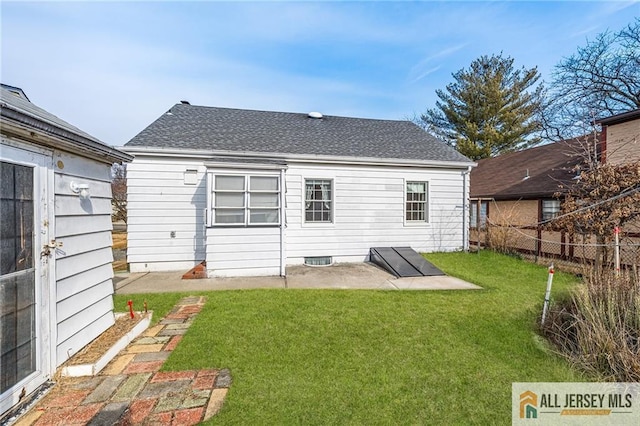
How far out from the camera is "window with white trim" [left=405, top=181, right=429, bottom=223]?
963cm

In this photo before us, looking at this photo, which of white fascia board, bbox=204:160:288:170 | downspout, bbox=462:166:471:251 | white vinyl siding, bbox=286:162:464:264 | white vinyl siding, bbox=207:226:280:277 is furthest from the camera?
downspout, bbox=462:166:471:251

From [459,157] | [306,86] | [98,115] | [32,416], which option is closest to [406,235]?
[459,157]

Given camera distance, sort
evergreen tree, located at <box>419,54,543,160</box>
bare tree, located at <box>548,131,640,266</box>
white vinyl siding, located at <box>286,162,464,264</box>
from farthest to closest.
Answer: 1. evergreen tree, located at <box>419,54,543,160</box>
2. white vinyl siding, located at <box>286,162,464,264</box>
3. bare tree, located at <box>548,131,640,266</box>

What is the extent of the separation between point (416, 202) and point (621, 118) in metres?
6.06

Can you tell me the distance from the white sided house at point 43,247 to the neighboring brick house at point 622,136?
11.3 meters

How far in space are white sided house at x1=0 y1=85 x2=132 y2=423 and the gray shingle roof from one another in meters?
5.22

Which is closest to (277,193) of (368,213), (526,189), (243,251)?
(243,251)

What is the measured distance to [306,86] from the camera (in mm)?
15586

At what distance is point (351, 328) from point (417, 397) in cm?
155

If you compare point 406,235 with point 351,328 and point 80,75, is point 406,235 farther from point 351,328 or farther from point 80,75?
point 80,75

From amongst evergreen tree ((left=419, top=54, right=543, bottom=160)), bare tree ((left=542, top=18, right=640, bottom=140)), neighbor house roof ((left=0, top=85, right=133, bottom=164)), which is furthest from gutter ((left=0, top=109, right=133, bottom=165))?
evergreen tree ((left=419, top=54, right=543, bottom=160))

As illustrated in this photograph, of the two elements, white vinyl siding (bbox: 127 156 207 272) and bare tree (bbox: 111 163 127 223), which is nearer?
white vinyl siding (bbox: 127 156 207 272)

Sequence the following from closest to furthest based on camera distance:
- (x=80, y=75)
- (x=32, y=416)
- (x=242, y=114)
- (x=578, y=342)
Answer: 1. (x=32, y=416)
2. (x=578, y=342)
3. (x=80, y=75)
4. (x=242, y=114)

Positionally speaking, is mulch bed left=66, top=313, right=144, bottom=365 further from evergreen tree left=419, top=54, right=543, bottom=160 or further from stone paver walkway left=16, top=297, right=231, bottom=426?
evergreen tree left=419, top=54, right=543, bottom=160
